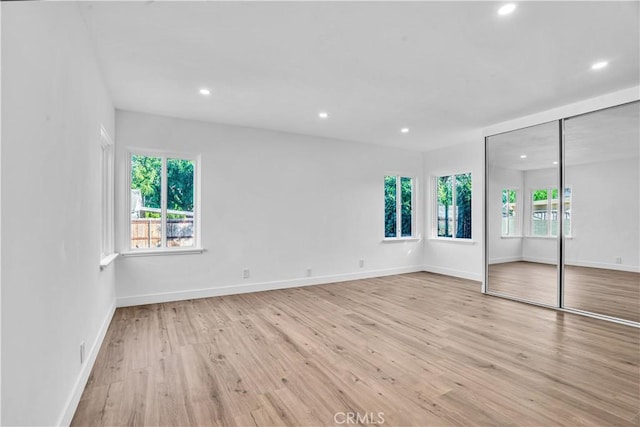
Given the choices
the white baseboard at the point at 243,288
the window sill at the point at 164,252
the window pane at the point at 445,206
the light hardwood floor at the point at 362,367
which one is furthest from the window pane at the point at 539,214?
the window sill at the point at 164,252

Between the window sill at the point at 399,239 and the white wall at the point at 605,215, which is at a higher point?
the white wall at the point at 605,215

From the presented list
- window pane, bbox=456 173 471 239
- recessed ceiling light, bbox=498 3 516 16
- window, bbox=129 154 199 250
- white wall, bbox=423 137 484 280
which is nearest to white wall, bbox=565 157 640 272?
white wall, bbox=423 137 484 280

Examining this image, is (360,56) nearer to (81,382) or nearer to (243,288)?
(81,382)

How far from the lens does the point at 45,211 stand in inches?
60.8

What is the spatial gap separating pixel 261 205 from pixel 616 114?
183 inches

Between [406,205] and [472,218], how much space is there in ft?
4.38

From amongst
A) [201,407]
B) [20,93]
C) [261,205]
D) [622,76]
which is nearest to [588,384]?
[201,407]

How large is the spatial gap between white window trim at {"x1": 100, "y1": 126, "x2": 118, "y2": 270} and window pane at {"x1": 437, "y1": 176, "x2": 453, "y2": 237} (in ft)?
18.7

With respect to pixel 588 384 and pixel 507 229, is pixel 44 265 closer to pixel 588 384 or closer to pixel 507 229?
pixel 588 384

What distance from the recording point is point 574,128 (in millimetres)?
4027

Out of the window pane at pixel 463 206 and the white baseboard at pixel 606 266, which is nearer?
the white baseboard at pixel 606 266

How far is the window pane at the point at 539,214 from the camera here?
4328 mm

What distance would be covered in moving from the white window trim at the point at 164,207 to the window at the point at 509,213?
4.46 m

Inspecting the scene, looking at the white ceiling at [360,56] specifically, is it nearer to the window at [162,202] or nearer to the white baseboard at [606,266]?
the window at [162,202]
